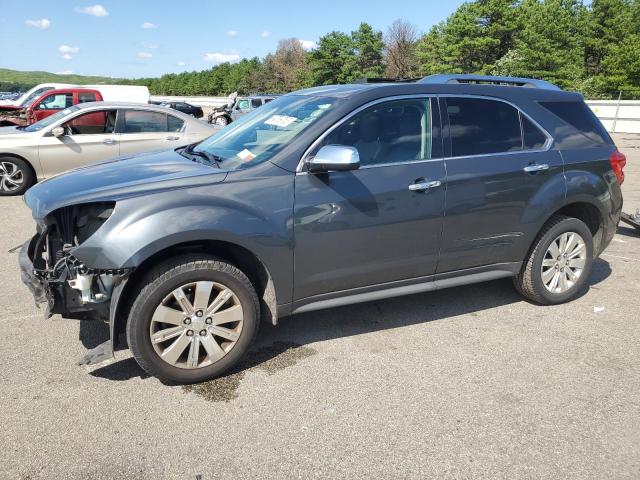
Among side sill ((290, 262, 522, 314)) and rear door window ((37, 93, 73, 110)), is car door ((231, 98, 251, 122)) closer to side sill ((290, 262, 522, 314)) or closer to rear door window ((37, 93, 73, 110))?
rear door window ((37, 93, 73, 110))

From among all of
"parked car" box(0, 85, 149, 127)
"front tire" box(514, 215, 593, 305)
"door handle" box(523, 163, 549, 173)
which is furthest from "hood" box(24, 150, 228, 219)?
"parked car" box(0, 85, 149, 127)

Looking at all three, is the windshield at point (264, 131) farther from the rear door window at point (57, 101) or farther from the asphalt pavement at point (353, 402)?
the rear door window at point (57, 101)

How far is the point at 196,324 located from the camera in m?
3.12

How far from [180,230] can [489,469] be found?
2.09 meters

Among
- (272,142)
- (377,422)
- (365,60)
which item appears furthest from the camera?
(365,60)

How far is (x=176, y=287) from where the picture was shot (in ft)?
9.88

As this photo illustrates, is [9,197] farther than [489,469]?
Yes

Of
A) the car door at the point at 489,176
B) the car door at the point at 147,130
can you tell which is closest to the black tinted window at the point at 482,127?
the car door at the point at 489,176

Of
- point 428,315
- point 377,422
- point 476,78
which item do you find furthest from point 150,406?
point 476,78

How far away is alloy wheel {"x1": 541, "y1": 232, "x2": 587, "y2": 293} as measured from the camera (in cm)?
439

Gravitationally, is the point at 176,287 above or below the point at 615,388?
above

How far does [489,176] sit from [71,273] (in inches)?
118

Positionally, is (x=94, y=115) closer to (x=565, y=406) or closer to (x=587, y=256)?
(x=587, y=256)

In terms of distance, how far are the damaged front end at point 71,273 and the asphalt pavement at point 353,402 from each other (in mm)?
460
